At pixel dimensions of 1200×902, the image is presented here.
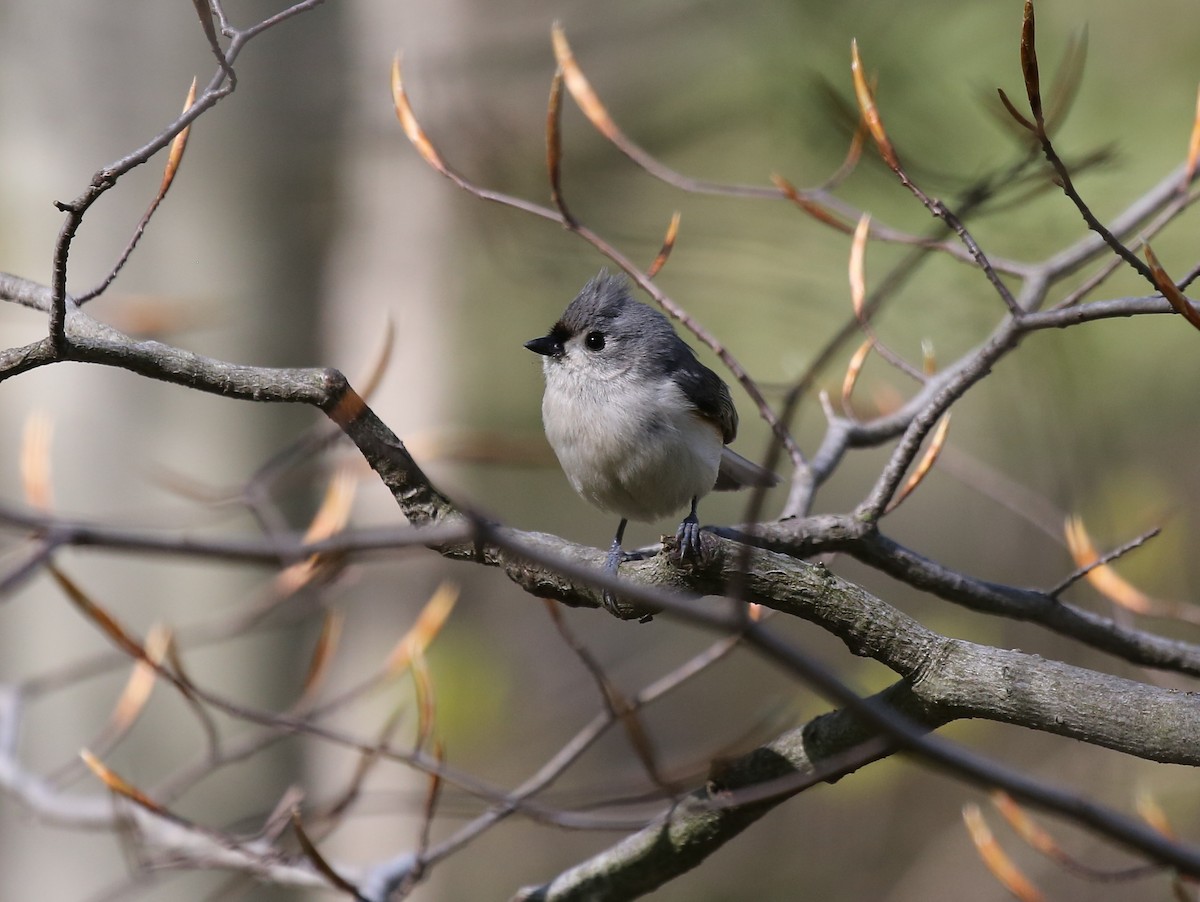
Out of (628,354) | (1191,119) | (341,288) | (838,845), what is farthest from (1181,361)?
(341,288)

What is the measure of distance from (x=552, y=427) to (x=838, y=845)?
3233mm

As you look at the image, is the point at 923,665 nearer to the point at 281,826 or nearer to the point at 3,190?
the point at 281,826

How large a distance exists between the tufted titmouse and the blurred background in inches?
28.2

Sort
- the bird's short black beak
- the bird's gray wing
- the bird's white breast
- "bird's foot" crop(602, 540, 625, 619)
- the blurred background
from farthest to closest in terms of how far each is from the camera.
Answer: the blurred background < the bird's short black beak < the bird's gray wing < the bird's white breast < "bird's foot" crop(602, 540, 625, 619)

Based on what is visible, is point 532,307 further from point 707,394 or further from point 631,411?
point 631,411

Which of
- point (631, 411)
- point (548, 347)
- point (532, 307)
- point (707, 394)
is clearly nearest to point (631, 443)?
point (631, 411)

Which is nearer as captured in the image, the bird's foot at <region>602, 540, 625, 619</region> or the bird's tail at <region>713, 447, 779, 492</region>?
the bird's foot at <region>602, 540, 625, 619</region>

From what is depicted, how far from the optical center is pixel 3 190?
154 inches

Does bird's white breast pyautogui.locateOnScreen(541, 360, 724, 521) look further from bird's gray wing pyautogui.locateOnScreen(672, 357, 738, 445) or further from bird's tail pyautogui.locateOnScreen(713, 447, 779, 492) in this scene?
bird's tail pyautogui.locateOnScreen(713, 447, 779, 492)

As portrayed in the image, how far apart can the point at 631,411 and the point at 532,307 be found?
3.66m

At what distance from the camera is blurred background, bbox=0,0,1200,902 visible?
13.0 ft

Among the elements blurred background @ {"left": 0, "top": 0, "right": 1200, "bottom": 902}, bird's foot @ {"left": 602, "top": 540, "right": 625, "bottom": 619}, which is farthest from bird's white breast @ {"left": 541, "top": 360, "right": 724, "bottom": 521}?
blurred background @ {"left": 0, "top": 0, "right": 1200, "bottom": 902}

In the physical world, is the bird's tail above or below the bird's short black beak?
below

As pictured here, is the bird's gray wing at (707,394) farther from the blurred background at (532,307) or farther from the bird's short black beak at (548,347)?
the blurred background at (532,307)
